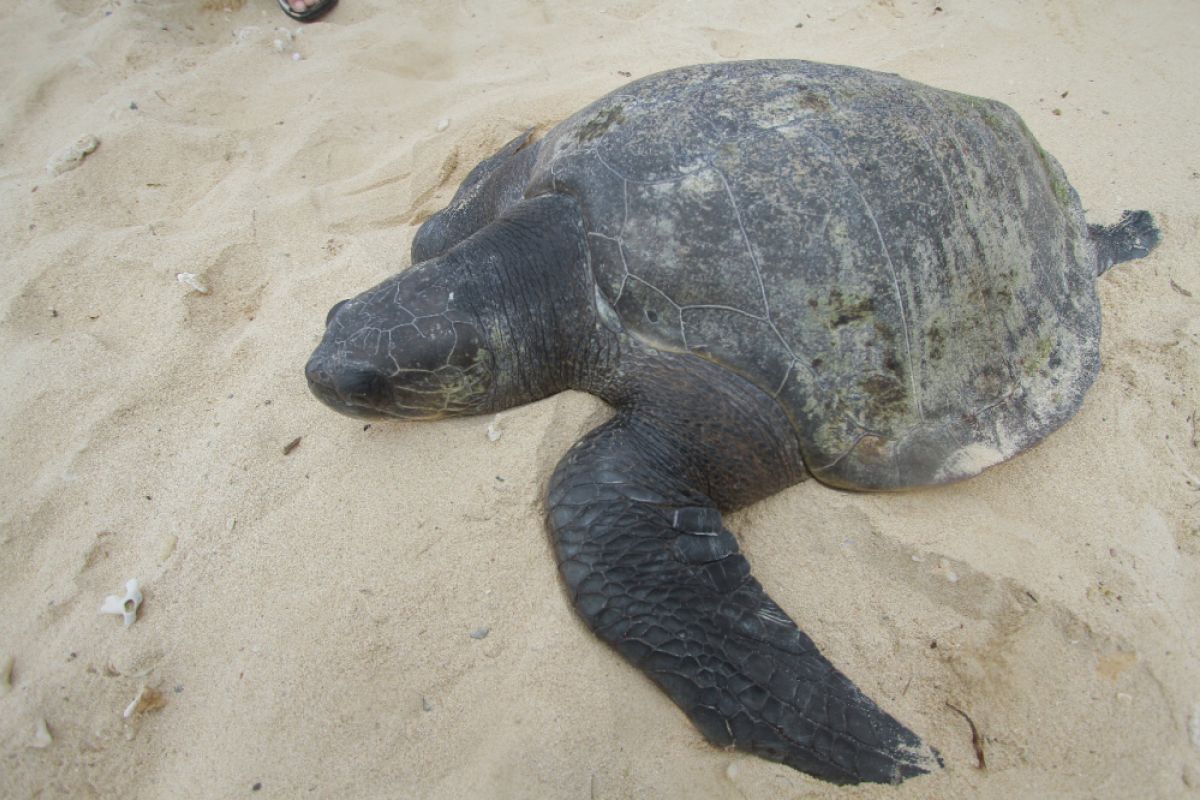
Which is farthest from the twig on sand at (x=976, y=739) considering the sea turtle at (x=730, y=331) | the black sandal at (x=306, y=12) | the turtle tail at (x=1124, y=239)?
the black sandal at (x=306, y=12)

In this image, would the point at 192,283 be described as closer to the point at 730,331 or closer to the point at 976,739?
the point at 730,331

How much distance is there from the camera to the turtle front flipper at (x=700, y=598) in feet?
4.38

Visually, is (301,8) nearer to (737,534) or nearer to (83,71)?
(83,71)

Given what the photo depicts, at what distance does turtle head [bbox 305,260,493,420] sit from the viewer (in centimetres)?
172

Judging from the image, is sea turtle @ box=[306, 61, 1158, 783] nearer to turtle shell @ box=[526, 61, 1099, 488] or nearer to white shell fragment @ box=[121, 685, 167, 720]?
turtle shell @ box=[526, 61, 1099, 488]

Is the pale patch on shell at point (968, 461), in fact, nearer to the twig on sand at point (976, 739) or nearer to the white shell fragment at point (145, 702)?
the twig on sand at point (976, 739)

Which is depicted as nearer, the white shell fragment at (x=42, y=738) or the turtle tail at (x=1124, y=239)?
the white shell fragment at (x=42, y=738)

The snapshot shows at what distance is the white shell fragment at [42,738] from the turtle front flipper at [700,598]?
3.56 feet

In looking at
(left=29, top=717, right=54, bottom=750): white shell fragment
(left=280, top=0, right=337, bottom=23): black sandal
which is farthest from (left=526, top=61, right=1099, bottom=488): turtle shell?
(left=280, top=0, right=337, bottom=23): black sandal

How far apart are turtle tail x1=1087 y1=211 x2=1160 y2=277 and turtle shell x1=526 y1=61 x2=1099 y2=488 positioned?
66cm

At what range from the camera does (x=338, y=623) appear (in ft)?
4.85

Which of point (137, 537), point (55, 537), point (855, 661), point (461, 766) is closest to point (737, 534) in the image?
point (855, 661)

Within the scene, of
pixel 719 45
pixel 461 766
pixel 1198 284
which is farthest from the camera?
pixel 719 45

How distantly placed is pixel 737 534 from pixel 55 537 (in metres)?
1.73
